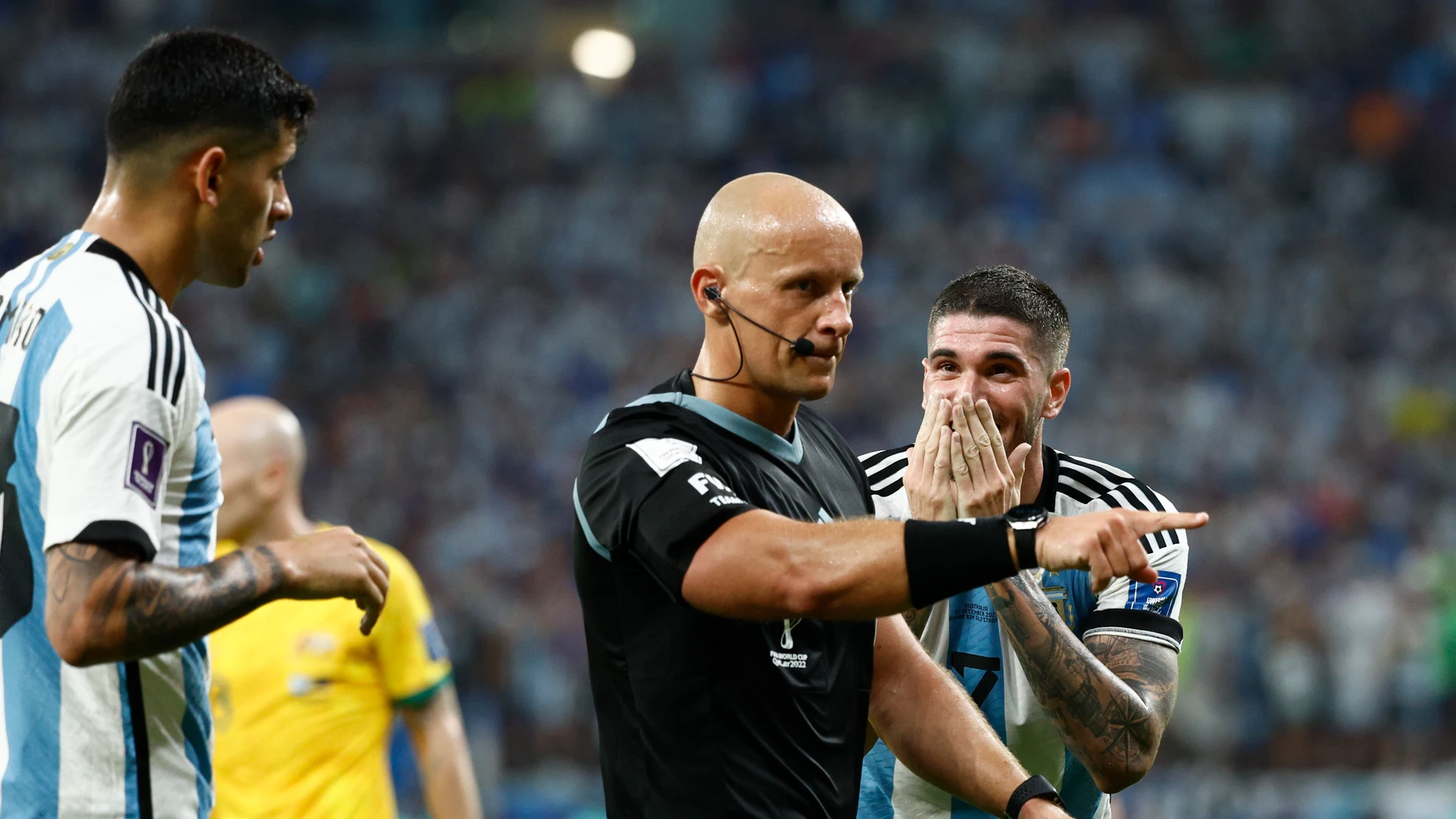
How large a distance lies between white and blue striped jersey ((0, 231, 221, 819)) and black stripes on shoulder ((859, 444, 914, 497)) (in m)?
2.01

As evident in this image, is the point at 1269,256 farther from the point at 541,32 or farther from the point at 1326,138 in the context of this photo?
the point at 541,32

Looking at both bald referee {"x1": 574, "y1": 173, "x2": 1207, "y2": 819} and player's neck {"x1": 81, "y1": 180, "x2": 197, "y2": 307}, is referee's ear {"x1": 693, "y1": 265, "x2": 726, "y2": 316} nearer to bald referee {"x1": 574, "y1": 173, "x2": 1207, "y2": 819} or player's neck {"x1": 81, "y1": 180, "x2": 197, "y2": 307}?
bald referee {"x1": 574, "y1": 173, "x2": 1207, "y2": 819}

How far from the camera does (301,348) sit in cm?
1733

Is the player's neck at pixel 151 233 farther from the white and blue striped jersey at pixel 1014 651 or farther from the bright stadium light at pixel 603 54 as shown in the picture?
the bright stadium light at pixel 603 54

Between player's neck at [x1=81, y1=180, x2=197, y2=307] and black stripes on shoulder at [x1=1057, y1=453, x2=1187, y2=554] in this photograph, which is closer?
player's neck at [x1=81, y1=180, x2=197, y2=307]

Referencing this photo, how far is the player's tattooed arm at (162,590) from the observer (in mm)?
2809

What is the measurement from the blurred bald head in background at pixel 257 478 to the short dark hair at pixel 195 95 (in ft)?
8.59

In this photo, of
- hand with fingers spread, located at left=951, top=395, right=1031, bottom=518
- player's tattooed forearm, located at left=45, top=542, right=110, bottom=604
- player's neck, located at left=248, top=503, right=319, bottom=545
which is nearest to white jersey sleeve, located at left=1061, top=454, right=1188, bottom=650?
hand with fingers spread, located at left=951, top=395, right=1031, bottom=518

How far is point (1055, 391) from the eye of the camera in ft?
15.0

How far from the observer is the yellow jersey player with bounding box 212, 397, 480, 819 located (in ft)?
17.7

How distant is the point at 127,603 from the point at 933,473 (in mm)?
1988

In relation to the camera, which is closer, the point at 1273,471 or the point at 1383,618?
the point at 1383,618

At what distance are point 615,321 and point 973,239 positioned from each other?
4.36 meters

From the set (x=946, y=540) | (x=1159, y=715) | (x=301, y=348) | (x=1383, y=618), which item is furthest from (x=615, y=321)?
(x=946, y=540)
